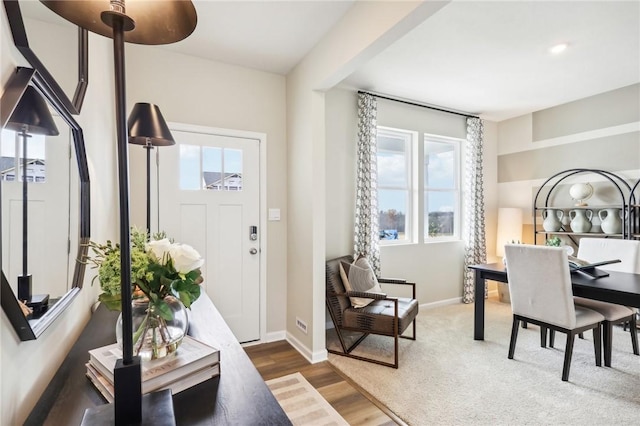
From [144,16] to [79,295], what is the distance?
108cm

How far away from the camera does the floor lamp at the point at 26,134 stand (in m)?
0.73

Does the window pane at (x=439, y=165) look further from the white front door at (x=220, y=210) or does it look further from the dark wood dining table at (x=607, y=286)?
the white front door at (x=220, y=210)

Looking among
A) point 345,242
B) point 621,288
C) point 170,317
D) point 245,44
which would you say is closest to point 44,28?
point 170,317

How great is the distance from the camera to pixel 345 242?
360 centimetres

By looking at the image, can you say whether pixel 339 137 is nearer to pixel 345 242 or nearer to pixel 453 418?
pixel 345 242

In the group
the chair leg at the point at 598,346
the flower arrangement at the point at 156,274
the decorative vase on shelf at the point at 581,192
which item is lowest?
the chair leg at the point at 598,346

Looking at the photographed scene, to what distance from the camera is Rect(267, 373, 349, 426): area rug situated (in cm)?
197

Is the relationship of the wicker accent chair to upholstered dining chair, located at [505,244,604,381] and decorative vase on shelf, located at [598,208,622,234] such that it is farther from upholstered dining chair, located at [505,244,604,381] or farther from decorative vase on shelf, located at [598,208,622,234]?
decorative vase on shelf, located at [598,208,622,234]

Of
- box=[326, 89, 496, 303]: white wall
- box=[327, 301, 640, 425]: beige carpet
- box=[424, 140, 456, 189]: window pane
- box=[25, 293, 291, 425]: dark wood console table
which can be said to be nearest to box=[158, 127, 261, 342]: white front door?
box=[326, 89, 496, 303]: white wall

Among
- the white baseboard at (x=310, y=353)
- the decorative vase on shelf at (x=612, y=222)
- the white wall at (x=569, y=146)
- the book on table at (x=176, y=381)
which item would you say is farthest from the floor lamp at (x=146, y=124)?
the white wall at (x=569, y=146)

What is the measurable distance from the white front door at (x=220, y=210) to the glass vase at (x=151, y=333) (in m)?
1.95

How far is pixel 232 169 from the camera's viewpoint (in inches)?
119

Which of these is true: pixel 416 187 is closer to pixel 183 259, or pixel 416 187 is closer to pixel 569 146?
pixel 569 146

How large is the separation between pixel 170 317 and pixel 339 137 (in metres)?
2.96
